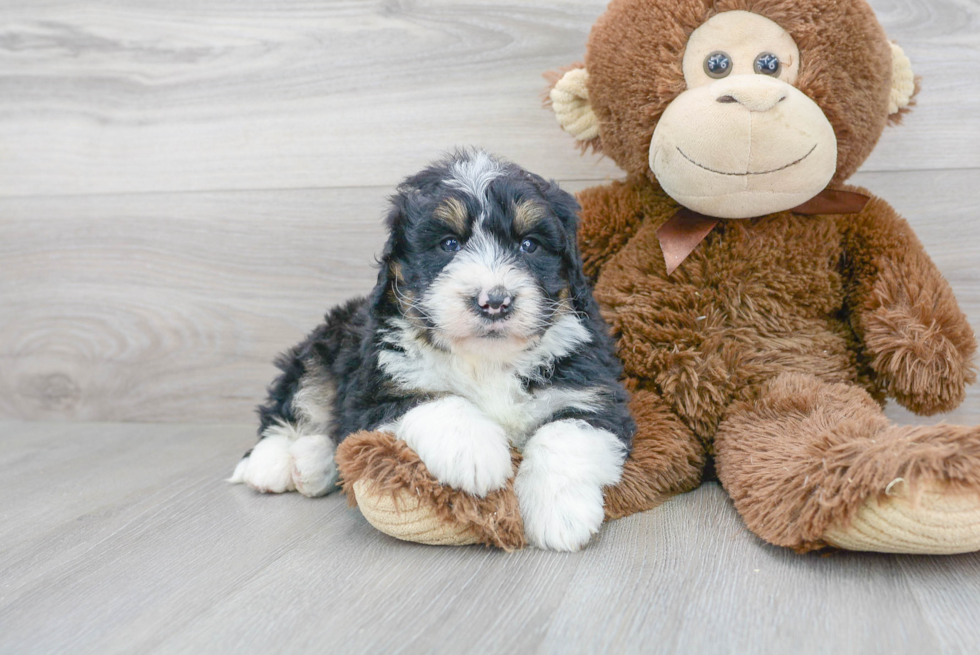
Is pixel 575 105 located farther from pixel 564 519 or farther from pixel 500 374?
pixel 564 519

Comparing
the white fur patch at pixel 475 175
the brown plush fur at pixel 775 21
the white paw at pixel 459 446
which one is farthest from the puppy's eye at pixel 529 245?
the brown plush fur at pixel 775 21

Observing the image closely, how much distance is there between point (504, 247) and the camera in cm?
163

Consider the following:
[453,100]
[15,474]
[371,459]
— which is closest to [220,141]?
[453,100]

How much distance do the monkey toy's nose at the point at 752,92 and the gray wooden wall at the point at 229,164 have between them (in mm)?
758

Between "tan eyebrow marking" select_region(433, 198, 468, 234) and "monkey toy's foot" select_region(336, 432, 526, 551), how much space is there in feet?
1.50

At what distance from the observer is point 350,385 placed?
1890 millimetres

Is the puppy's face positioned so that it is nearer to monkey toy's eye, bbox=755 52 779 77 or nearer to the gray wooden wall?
monkey toy's eye, bbox=755 52 779 77

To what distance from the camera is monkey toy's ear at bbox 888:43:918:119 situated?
193cm

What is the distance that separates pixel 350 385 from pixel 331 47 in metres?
1.33

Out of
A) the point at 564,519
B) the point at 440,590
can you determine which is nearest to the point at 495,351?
the point at 564,519

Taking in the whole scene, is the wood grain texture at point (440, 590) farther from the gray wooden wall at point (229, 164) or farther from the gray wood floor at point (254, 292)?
the gray wooden wall at point (229, 164)

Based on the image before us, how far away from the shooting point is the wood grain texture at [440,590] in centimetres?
126

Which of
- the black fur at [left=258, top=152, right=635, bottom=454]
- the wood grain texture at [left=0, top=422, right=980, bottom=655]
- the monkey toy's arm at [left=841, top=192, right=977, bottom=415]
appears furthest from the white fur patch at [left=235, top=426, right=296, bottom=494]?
the monkey toy's arm at [left=841, top=192, right=977, bottom=415]

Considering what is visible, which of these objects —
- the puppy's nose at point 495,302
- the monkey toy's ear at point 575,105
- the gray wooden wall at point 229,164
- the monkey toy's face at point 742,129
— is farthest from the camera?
the gray wooden wall at point 229,164
